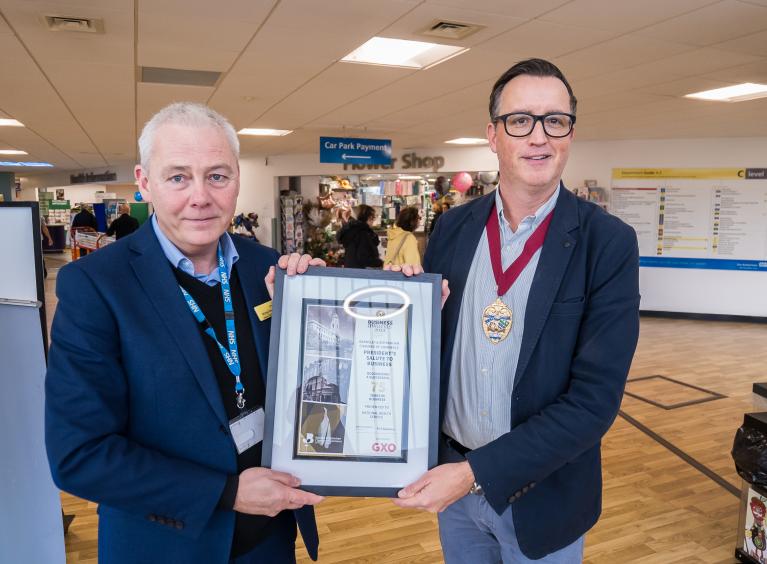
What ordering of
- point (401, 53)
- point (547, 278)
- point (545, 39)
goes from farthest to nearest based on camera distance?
point (401, 53), point (545, 39), point (547, 278)

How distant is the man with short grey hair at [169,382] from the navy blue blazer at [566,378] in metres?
0.54

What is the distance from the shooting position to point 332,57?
4828mm

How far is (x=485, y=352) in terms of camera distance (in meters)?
1.56

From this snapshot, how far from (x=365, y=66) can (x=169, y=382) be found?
445 centimetres

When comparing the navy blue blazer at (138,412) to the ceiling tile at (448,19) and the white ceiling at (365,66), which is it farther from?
the ceiling tile at (448,19)

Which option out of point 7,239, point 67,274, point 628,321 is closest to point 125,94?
point 7,239

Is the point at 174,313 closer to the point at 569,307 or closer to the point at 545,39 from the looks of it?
the point at 569,307

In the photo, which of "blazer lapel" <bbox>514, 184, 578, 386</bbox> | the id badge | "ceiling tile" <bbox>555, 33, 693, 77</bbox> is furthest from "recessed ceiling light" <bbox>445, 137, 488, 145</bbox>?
the id badge

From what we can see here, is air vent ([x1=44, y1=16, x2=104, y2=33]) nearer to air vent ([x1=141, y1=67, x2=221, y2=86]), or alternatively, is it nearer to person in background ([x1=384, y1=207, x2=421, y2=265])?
air vent ([x1=141, y1=67, x2=221, y2=86])

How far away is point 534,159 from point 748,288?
9737mm

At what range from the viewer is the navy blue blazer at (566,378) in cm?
138

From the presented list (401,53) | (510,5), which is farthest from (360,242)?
(510,5)

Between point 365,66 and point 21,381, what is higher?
point 365,66

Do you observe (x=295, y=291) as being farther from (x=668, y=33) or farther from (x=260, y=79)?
(x=260, y=79)
